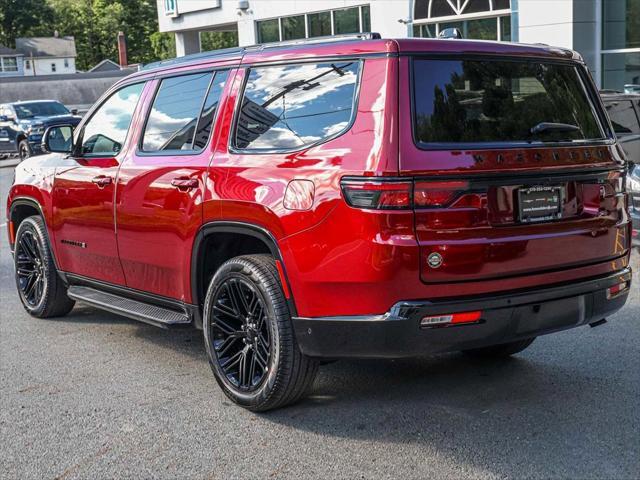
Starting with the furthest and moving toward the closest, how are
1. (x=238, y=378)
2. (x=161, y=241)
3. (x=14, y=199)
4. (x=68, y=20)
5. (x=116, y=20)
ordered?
(x=68, y=20) < (x=116, y=20) < (x=14, y=199) < (x=161, y=241) < (x=238, y=378)

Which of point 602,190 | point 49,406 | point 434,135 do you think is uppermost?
point 434,135

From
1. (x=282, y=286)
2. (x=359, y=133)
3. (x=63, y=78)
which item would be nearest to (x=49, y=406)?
(x=282, y=286)

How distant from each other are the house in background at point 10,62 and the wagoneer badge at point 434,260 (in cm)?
10961

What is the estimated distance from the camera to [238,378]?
17.3ft

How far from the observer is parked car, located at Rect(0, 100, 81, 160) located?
27.9 m

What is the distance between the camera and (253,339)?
515cm

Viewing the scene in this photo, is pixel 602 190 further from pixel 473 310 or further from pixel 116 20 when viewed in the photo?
pixel 116 20

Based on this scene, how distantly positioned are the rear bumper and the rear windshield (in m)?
0.76

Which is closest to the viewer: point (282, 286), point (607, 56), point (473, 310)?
point (473, 310)

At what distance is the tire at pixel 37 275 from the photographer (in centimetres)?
734

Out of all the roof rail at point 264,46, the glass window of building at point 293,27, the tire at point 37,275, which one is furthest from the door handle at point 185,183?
the glass window of building at point 293,27

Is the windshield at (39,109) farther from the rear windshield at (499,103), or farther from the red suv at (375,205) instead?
the rear windshield at (499,103)

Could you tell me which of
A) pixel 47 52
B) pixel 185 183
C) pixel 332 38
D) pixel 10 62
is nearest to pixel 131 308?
pixel 185 183

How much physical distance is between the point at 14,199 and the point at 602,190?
4750 millimetres
